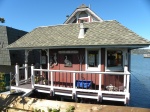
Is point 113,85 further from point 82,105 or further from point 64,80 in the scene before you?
point 64,80

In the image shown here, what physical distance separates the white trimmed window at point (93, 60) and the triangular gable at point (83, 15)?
627 cm

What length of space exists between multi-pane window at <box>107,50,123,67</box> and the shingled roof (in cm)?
115

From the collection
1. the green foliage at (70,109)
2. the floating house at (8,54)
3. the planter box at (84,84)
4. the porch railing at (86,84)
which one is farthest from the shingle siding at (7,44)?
the green foliage at (70,109)

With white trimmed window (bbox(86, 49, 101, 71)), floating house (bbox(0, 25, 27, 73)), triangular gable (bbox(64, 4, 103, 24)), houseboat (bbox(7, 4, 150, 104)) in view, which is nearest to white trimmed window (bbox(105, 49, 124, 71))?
houseboat (bbox(7, 4, 150, 104))

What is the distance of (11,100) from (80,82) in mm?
4759

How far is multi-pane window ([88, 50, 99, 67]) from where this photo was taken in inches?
430

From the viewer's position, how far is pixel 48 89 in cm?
1040

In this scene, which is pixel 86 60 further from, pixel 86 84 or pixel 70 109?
pixel 70 109

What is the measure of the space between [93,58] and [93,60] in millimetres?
141

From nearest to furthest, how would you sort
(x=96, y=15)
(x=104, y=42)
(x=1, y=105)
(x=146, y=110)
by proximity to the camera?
1. (x=146, y=110)
2. (x=104, y=42)
3. (x=1, y=105)
4. (x=96, y=15)

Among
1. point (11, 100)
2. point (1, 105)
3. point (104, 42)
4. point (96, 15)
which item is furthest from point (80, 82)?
point (96, 15)

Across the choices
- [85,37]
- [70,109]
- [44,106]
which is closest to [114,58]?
[85,37]

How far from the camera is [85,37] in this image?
11383 millimetres

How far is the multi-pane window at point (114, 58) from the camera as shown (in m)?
10.8
